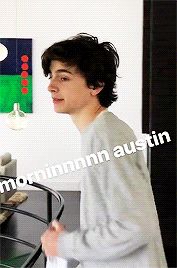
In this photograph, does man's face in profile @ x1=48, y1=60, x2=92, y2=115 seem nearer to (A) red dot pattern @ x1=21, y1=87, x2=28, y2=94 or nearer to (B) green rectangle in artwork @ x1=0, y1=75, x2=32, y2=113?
(B) green rectangle in artwork @ x1=0, y1=75, x2=32, y2=113

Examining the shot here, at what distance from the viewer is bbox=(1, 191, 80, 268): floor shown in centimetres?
192

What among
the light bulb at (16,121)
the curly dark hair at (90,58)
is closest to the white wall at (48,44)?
the light bulb at (16,121)

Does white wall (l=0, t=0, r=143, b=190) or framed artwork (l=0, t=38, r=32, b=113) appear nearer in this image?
white wall (l=0, t=0, r=143, b=190)

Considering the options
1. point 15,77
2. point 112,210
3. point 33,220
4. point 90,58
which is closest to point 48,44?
point 15,77

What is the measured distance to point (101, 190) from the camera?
1.30 feet

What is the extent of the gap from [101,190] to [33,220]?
1.87 metres

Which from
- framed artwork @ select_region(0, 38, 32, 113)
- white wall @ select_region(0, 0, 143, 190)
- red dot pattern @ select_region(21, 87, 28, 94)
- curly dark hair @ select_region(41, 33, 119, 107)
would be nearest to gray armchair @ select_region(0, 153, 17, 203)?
white wall @ select_region(0, 0, 143, 190)

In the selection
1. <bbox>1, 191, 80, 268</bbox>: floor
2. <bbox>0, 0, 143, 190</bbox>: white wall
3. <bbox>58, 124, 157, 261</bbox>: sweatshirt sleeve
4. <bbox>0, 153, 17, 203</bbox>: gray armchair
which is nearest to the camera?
<bbox>58, 124, 157, 261</bbox>: sweatshirt sleeve

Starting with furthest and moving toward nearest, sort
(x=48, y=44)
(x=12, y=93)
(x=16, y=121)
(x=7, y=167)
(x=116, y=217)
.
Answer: (x=12, y=93)
(x=7, y=167)
(x=48, y=44)
(x=16, y=121)
(x=116, y=217)

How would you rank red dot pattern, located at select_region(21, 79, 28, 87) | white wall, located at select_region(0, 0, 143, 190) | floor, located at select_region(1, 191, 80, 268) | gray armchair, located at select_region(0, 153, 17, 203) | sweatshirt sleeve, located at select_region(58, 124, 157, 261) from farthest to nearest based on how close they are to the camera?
red dot pattern, located at select_region(21, 79, 28, 87), gray armchair, located at select_region(0, 153, 17, 203), white wall, located at select_region(0, 0, 143, 190), floor, located at select_region(1, 191, 80, 268), sweatshirt sleeve, located at select_region(58, 124, 157, 261)

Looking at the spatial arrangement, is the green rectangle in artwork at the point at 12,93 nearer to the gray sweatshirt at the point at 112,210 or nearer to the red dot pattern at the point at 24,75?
the red dot pattern at the point at 24,75

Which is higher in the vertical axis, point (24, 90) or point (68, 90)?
point (24, 90)

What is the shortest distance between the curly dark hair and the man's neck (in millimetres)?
18

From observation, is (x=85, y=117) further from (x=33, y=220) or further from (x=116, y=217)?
(x=33, y=220)
